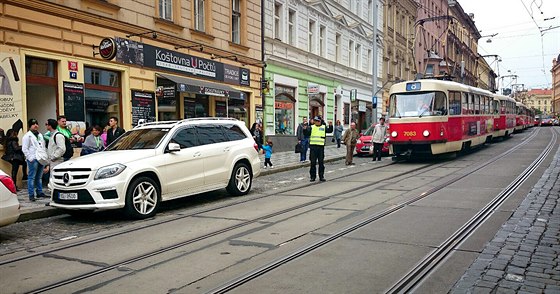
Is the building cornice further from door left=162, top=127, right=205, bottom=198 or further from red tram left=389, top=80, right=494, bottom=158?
red tram left=389, top=80, right=494, bottom=158

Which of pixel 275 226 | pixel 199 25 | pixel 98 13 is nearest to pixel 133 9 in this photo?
pixel 98 13

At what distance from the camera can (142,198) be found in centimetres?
850

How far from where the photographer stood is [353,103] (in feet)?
108

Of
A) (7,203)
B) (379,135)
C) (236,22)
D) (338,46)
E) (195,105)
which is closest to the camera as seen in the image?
(7,203)

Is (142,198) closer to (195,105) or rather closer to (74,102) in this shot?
(74,102)

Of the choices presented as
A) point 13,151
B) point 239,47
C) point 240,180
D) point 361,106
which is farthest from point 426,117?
point 361,106

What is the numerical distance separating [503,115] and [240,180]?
2415 centimetres

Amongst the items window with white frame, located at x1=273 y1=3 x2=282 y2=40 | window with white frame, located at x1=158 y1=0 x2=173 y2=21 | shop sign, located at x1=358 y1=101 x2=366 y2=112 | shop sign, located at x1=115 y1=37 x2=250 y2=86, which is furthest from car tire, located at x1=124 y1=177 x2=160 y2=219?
shop sign, located at x1=358 y1=101 x2=366 y2=112

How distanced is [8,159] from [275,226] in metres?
7.03

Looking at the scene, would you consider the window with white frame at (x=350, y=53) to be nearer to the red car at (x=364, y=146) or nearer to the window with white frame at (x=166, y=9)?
the red car at (x=364, y=146)

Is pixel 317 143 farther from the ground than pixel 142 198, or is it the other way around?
pixel 317 143

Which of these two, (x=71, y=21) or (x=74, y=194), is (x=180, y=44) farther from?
(x=74, y=194)

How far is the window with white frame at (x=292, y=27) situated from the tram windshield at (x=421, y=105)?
29.3ft

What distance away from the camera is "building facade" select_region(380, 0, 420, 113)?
38.5 meters
